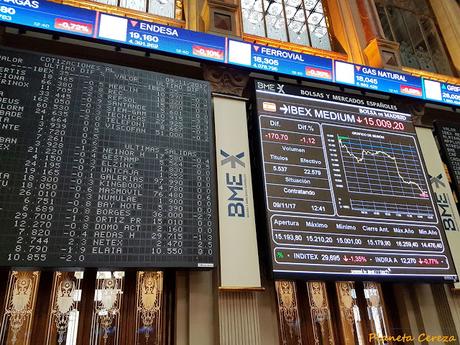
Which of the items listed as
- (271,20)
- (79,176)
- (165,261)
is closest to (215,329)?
(165,261)

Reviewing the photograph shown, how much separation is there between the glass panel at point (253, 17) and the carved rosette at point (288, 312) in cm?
465

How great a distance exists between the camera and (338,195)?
5305 mm

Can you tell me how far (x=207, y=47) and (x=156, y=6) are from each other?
2031mm

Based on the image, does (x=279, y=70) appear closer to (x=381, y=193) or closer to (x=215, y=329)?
(x=381, y=193)

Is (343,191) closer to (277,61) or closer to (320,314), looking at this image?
(320,314)

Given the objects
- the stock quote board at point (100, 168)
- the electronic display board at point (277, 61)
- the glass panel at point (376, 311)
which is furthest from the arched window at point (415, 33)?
the stock quote board at point (100, 168)

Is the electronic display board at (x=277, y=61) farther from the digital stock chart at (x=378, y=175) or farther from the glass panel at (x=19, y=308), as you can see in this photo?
the glass panel at (x=19, y=308)

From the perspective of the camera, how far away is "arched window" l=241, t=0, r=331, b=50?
777 centimetres

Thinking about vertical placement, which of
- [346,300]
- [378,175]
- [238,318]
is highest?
[378,175]

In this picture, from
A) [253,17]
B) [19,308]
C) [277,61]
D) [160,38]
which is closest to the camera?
[19,308]

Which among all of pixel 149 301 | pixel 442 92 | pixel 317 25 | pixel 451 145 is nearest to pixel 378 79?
pixel 442 92

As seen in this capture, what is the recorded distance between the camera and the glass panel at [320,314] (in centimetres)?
Result: 509

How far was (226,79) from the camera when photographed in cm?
595

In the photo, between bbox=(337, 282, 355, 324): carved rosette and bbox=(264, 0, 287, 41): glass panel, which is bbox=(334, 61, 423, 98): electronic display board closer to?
bbox=(264, 0, 287, 41): glass panel
